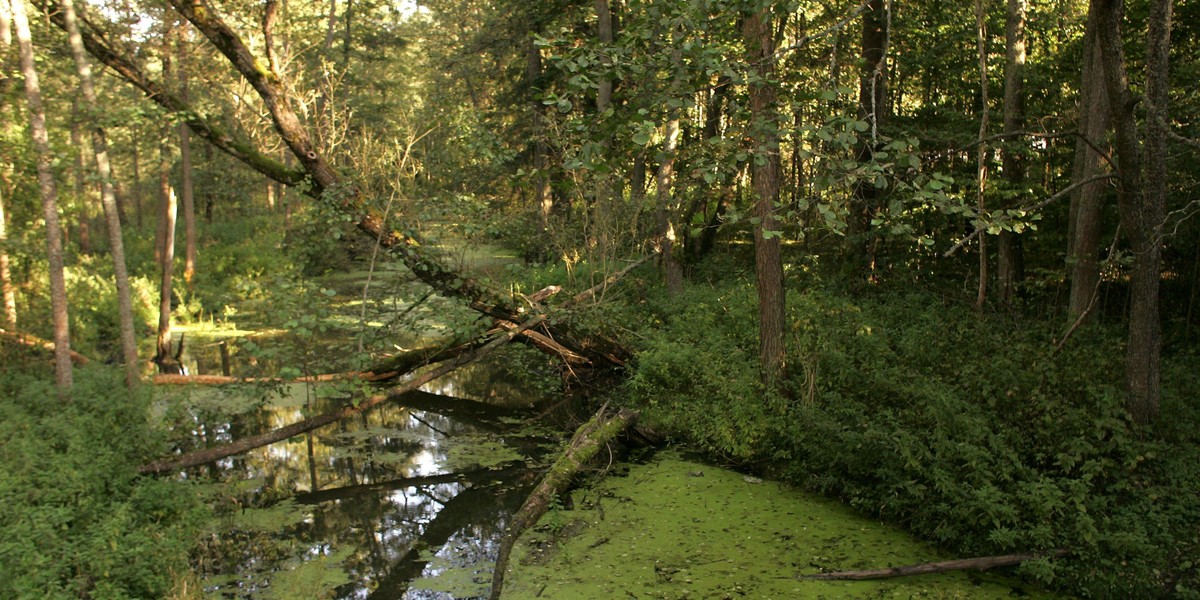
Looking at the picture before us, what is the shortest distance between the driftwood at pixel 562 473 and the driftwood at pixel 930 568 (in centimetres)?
232

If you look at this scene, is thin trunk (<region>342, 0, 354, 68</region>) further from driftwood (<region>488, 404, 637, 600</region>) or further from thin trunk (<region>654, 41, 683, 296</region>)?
driftwood (<region>488, 404, 637, 600</region>)

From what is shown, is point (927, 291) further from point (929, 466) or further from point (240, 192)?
point (240, 192)

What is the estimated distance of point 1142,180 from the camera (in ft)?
18.7

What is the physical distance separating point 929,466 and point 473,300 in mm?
5556

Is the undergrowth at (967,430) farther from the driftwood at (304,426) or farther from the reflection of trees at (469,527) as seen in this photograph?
the reflection of trees at (469,527)

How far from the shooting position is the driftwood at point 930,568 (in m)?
5.36

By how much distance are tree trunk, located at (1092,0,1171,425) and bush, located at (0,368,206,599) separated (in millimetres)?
7324

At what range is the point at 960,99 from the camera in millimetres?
13352

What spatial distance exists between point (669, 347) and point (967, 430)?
430cm

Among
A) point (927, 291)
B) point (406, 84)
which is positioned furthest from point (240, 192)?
point (927, 291)

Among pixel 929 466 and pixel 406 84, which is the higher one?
pixel 406 84

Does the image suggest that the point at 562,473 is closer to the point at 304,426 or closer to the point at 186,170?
the point at 304,426

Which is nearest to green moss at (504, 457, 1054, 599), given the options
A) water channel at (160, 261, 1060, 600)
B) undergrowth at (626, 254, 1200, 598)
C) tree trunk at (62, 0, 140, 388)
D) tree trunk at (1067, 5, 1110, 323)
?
water channel at (160, 261, 1060, 600)

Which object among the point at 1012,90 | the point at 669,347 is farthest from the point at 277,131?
the point at 1012,90
